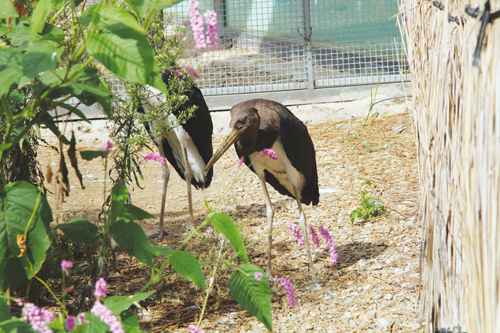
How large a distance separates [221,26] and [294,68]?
993 mm

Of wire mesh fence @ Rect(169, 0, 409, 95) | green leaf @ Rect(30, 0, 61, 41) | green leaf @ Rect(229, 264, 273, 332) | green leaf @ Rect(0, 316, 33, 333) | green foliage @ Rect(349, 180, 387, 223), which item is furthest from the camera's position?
wire mesh fence @ Rect(169, 0, 409, 95)

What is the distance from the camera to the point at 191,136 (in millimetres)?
4445

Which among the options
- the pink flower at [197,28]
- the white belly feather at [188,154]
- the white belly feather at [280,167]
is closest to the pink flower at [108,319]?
the pink flower at [197,28]

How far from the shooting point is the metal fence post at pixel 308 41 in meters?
6.12

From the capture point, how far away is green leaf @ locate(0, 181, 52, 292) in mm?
1354

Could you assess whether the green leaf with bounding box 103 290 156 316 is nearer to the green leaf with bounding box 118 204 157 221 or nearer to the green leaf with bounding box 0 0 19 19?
the green leaf with bounding box 118 204 157 221

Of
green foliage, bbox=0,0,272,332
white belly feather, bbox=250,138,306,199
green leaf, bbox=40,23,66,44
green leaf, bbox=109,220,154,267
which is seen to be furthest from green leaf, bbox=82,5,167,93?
white belly feather, bbox=250,138,306,199

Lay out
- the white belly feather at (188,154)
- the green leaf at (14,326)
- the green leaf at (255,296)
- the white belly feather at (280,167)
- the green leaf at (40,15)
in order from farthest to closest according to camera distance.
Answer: the white belly feather at (188,154) → the white belly feather at (280,167) → the green leaf at (255,296) → the green leaf at (14,326) → the green leaf at (40,15)

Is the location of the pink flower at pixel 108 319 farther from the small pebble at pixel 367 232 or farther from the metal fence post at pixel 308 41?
the metal fence post at pixel 308 41

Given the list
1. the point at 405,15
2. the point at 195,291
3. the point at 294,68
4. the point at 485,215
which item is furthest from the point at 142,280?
the point at 294,68

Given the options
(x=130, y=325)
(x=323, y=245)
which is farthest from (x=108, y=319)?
(x=323, y=245)

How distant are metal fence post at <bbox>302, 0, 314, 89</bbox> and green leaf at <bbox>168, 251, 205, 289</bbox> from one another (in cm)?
502

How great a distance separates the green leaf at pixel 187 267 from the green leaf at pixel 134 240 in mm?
79

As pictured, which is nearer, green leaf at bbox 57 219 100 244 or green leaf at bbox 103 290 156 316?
green leaf at bbox 103 290 156 316
